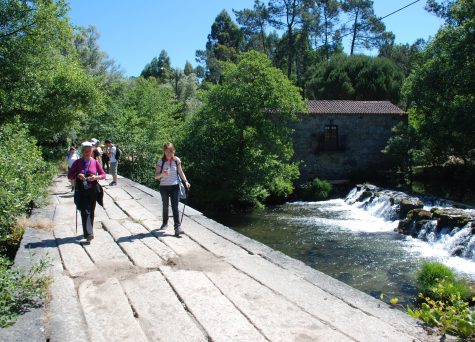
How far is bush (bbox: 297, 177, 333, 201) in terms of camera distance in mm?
23267

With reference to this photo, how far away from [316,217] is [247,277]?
45.6 feet

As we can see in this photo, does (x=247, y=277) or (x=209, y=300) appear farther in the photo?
(x=247, y=277)

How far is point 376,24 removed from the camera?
149ft

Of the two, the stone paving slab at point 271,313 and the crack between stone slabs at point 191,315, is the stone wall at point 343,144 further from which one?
the crack between stone slabs at point 191,315

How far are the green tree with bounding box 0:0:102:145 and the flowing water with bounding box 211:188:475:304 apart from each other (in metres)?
7.82

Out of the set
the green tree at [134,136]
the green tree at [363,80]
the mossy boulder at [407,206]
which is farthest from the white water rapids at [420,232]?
the green tree at [363,80]

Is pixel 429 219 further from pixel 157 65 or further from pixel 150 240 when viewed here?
pixel 157 65

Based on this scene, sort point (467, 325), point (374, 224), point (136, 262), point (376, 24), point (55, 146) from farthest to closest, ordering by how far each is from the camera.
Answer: point (376, 24) → point (55, 146) → point (374, 224) → point (136, 262) → point (467, 325)

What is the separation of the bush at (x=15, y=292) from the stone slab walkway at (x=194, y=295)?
0.60 ft

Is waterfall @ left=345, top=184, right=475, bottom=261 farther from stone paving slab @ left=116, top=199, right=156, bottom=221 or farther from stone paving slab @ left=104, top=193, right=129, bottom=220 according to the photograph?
stone paving slab @ left=104, top=193, right=129, bottom=220

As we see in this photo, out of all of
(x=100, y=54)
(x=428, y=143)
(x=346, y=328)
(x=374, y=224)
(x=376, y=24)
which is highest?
(x=376, y=24)

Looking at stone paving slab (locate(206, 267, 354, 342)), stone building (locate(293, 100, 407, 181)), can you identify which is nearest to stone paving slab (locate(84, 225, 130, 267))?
stone paving slab (locate(206, 267, 354, 342))

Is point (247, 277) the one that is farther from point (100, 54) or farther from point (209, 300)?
point (100, 54)

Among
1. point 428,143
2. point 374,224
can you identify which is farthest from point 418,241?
point 428,143
